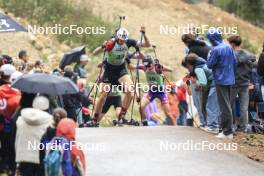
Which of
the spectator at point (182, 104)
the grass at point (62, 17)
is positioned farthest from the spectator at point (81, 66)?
the grass at point (62, 17)

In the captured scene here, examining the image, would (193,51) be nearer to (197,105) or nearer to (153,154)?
(197,105)

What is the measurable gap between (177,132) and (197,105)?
1.21m

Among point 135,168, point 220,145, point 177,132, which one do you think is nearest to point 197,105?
point 177,132

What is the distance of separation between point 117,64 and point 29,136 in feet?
23.0

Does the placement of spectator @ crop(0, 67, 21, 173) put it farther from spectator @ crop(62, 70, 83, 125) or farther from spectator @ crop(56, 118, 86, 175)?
spectator @ crop(62, 70, 83, 125)

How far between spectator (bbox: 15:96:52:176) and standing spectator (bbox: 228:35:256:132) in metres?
5.95

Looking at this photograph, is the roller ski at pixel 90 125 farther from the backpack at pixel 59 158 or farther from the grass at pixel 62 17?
the grass at pixel 62 17

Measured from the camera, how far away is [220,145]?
46.8 feet

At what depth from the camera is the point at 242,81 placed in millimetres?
15438

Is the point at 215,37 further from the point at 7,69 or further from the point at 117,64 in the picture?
the point at 7,69

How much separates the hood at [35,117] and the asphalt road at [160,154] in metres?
1.85

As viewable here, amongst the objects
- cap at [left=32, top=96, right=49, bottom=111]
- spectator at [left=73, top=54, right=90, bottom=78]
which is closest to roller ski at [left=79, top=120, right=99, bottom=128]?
spectator at [left=73, top=54, right=90, bottom=78]

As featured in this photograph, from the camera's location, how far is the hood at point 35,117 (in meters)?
10.1

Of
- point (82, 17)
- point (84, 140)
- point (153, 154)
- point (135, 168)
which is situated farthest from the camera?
point (82, 17)
